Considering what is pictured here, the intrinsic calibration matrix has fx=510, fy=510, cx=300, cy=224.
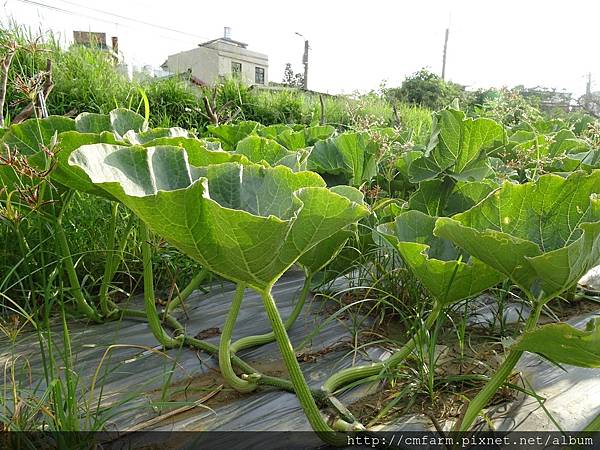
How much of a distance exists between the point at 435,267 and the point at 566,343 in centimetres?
27

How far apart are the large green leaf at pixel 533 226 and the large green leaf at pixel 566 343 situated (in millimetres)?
105

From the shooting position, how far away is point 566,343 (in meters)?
0.76

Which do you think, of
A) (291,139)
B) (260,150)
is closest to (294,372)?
(260,150)

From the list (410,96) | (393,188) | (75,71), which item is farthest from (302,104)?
(410,96)

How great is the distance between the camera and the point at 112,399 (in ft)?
3.88

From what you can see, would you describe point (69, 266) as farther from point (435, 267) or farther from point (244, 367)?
point (435, 267)

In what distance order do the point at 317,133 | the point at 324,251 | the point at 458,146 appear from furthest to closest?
the point at 317,133 < the point at 458,146 < the point at 324,251

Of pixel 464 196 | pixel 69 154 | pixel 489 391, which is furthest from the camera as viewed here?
pixel 464 196

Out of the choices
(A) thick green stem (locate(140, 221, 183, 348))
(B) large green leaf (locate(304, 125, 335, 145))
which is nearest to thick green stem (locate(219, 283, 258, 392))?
(A) thick green stem (locate(140, 221, 183, 348))

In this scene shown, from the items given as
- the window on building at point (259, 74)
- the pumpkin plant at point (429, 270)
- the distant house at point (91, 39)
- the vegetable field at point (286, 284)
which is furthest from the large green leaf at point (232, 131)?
the window on building at point (259, 74)

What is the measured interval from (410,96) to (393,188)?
15.7 metres

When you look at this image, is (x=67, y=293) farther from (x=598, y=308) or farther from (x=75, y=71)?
(x=75, y=71)

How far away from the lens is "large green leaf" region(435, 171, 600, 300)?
0.82m

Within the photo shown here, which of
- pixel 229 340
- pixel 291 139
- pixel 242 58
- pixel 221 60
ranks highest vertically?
pixel 242 58
